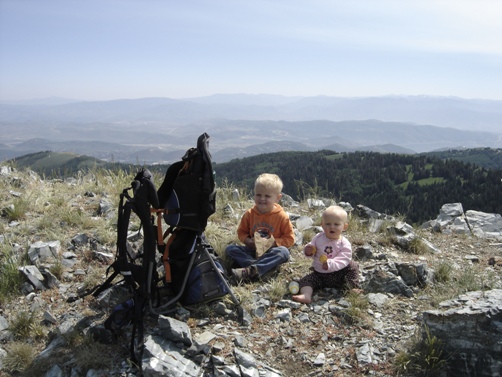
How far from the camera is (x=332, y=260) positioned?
5.35m

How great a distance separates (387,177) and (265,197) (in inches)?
4049

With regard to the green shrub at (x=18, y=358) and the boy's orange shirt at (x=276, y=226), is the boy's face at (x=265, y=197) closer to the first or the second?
the boy's orange shirt at (x=276, y=226)

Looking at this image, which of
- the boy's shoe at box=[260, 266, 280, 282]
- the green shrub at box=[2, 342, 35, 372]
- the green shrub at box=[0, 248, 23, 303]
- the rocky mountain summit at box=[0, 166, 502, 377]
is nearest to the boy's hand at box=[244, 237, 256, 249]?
the boy's shoe at box=[260, 266, 280, 282]

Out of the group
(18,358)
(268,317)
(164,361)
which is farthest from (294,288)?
(18,358)

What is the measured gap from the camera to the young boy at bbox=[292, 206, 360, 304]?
17.6 ft

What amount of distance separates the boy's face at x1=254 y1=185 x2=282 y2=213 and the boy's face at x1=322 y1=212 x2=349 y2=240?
0.89 m

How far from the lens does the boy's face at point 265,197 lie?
19.1 ft

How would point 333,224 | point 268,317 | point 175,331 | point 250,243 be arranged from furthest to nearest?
point 250,243, point 333,224, point 268,317, point 175,331

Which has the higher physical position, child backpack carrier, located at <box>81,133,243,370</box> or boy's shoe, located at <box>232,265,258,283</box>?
child backpack carrier, located at <box>81,133,243,370</box>

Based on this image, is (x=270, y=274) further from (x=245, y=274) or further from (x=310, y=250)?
(x=310, y=250)

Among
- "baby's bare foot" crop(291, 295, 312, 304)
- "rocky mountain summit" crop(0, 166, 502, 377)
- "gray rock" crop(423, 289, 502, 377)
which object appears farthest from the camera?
"baby's bare foot" crop(291, 295, 312, 304)

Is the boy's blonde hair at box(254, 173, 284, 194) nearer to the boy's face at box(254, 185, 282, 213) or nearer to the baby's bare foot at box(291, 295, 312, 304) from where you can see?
the boy's face at box(254, 185, 282, 213)

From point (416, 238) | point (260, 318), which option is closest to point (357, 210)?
point (416, 238)

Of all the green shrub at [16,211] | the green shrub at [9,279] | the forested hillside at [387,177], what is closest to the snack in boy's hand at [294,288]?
the green shrub at [9,279]
